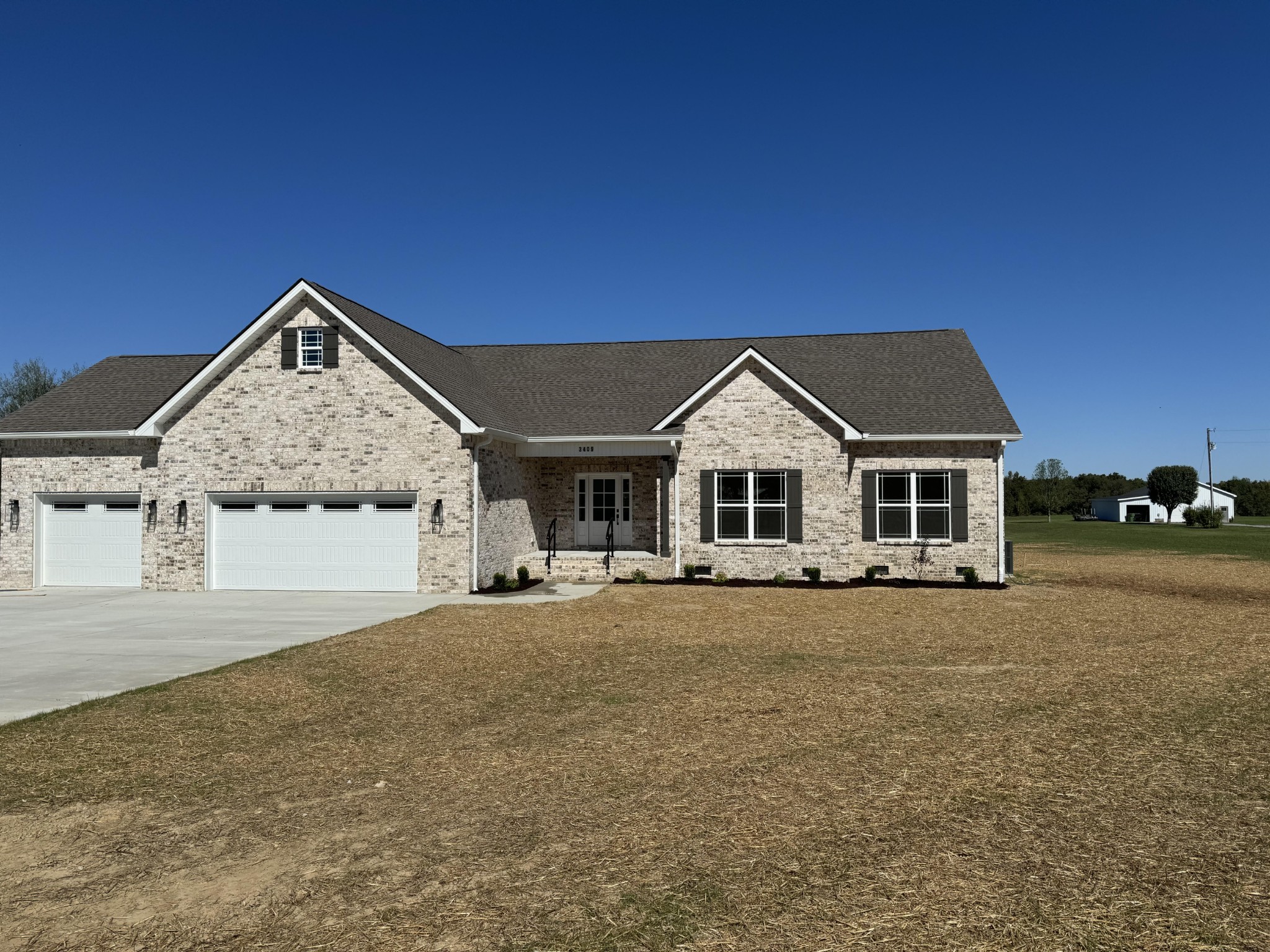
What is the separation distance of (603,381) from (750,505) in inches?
258

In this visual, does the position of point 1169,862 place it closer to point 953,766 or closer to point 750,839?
point 953,766

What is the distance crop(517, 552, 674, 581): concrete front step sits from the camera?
856 inches

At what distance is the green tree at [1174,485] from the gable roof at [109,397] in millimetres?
71999

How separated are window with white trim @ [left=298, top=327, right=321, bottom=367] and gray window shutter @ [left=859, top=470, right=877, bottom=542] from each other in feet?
43.4

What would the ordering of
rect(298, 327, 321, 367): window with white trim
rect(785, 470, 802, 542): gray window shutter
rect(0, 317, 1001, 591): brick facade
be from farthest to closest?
1. rect(785, 470, 802, 542): gray window shutter
2. rect(298, 327, 321, 367): window with white trim
3. rect(0, 317, 1001, 591): brick facade

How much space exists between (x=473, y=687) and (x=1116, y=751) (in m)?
6.46

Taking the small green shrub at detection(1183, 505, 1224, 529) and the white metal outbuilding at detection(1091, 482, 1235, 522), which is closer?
the small green shrub at detection(1183, 505, 1224, 529)

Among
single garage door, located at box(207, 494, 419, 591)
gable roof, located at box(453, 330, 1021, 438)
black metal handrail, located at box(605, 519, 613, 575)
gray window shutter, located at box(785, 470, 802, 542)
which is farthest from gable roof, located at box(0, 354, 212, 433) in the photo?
gray window shutter, located at box(785, 470, 802, 542)

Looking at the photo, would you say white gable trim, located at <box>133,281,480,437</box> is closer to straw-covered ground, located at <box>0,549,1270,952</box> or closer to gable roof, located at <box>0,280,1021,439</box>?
gable roof, located at <box>0,280,1021,439</box>

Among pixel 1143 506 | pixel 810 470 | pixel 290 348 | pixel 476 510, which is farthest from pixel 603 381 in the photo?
pixel 1143 506

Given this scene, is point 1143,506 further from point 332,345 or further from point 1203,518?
point 332,345

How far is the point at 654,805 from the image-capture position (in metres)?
6.21

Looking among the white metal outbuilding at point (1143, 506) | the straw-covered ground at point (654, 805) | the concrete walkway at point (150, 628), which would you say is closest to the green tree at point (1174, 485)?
the white metal outbuilding at point (1143, 506)

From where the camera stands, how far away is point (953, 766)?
22.9 ft
